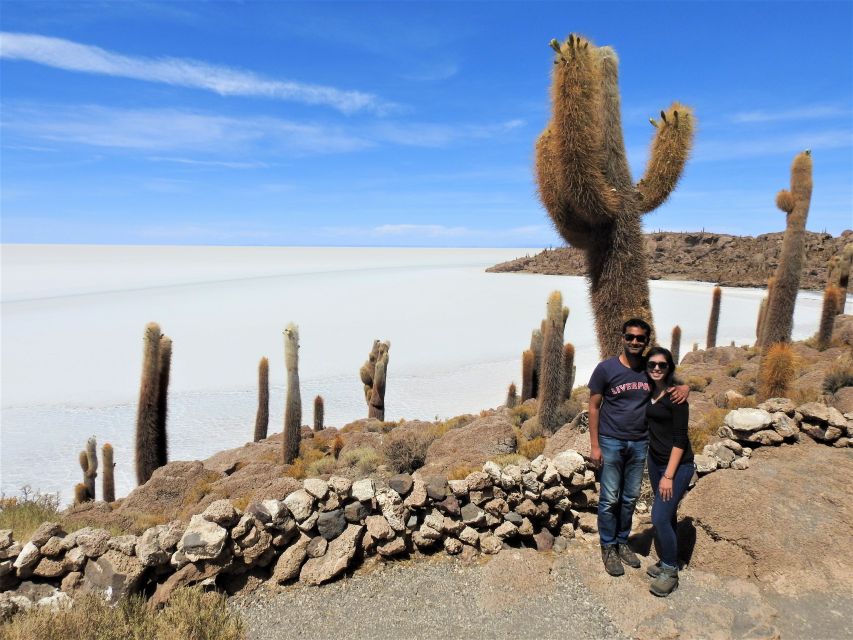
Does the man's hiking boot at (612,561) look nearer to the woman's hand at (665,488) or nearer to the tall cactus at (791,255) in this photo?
the woman's hand at (665,488)

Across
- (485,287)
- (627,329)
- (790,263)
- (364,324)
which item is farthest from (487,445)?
(485,287)

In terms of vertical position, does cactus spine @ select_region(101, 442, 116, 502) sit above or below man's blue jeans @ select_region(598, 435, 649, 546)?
below

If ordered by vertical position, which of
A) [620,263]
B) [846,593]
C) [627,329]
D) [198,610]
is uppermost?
[620,263]

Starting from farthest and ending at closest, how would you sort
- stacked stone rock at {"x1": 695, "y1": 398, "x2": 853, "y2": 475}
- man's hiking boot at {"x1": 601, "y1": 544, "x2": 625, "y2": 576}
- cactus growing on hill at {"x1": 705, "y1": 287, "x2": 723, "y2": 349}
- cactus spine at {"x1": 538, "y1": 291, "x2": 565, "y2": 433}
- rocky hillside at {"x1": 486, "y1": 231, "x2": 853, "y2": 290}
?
rocky hillside at {"x1": 486, "y1": 231, "x2": 853, "y2": 290} < cactus growing on hill at {"x1": 705, "y1": 287, "x2": 723, "y2": 349} < cactus spine at {"x1": 538, "y1": 291, "x2": 565, "y2": 433} < stacked stone rock at {"x1": 695, "y1": 398, "x2": 853, "y2": 475} < man's hiking boot at {"x1": 601, "y1": 544, "x2": 625, "y2": 576}

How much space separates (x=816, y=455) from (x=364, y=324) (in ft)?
105

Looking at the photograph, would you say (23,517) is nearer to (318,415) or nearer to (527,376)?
(318,415)

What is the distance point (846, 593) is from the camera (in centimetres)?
419

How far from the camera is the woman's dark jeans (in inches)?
163

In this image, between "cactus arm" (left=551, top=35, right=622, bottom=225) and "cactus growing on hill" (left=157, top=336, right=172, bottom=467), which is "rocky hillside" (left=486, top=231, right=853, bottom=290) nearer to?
"cactus growing on hill" (left=157, top=336, right=172, bottom=467)

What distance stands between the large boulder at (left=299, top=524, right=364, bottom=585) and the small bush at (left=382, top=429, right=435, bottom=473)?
15.1 ft

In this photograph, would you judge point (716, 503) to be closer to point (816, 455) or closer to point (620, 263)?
point (816, 455)

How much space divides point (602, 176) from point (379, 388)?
11.6 meters

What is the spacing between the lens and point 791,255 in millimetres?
13672

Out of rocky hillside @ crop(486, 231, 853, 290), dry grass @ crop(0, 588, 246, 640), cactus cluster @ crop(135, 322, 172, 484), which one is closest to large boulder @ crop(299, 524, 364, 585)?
dry grass @ crop(0, 588, 246, 640)
